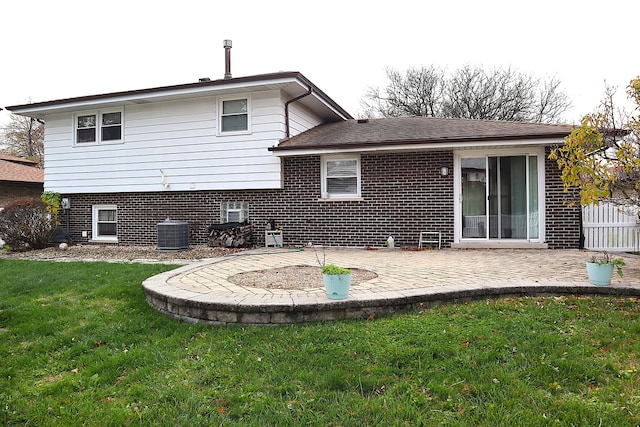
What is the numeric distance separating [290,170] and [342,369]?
8120 millimetres

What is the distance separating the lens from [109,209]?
41.5ft

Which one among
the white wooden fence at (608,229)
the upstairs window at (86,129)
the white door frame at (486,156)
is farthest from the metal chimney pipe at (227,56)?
the white wooden fence at (608,229)

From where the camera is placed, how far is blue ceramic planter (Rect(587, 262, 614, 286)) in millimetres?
4543

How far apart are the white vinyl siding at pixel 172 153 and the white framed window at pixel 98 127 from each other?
8.0 inches

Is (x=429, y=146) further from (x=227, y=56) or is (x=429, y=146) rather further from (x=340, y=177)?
(x=227, y=56)

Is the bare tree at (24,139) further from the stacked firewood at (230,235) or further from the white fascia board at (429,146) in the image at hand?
the white fascia board at (429,146)

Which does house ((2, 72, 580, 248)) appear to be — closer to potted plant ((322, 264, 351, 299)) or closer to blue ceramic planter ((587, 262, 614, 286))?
blue ceramic planter ((587, 262, 614, 286))

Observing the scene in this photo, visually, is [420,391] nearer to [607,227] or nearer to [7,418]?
[7,418]

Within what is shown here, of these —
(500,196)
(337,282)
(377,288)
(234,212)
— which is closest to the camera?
(337,282)

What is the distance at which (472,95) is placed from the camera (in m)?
27.4

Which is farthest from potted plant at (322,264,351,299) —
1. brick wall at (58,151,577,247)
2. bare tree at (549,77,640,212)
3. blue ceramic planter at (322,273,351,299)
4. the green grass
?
brick wall at (58,151,577,247)

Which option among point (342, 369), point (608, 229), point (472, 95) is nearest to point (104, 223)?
point (342, 369)

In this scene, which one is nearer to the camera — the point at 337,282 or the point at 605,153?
the point at 337,282

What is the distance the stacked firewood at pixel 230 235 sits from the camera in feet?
34.5
